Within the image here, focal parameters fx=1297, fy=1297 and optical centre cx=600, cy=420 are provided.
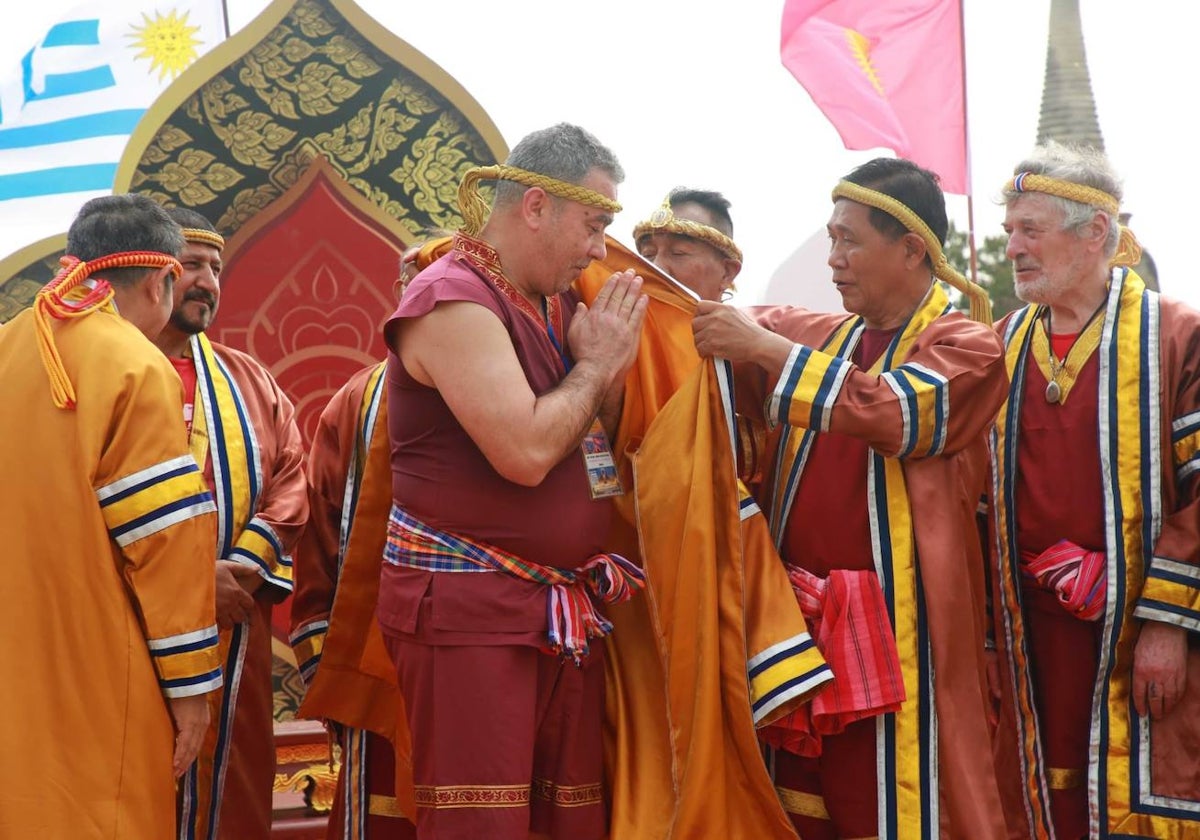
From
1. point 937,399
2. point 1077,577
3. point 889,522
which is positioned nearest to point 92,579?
point 889,522

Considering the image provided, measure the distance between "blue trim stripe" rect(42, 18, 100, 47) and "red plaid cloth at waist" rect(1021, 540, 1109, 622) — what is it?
14.4 feet

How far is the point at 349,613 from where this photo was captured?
10.6ft

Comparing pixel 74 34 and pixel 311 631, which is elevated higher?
pixel 74 34

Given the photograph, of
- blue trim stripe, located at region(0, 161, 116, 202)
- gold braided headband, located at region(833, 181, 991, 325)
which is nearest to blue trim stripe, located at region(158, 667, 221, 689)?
gold braided headband, located at region(833, 181, 991, 325)

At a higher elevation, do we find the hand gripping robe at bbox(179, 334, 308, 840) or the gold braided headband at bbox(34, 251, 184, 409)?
the gold braided headband at bbox(34, 251, 184, 409)

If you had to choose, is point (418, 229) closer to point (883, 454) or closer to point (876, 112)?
point (883, 454)

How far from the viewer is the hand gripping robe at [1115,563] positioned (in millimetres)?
3113

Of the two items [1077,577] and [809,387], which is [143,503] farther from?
[1077,577]

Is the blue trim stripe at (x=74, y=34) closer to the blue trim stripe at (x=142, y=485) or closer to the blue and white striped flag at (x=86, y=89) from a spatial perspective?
the blue and white striped flag at (x=86, y=89)

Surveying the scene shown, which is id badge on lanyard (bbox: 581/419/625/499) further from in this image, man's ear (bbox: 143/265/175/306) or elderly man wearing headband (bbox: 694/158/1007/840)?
man's ear (bbox: 143/265/175/306)

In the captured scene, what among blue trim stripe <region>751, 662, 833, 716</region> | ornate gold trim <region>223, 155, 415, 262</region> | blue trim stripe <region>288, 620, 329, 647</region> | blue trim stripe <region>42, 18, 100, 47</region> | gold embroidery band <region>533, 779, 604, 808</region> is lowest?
gold embroidery band <region>533, 779, 604, 808</region>

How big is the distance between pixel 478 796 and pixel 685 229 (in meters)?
1.82

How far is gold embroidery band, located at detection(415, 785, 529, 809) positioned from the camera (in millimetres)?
2576

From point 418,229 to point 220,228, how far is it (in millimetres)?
715
